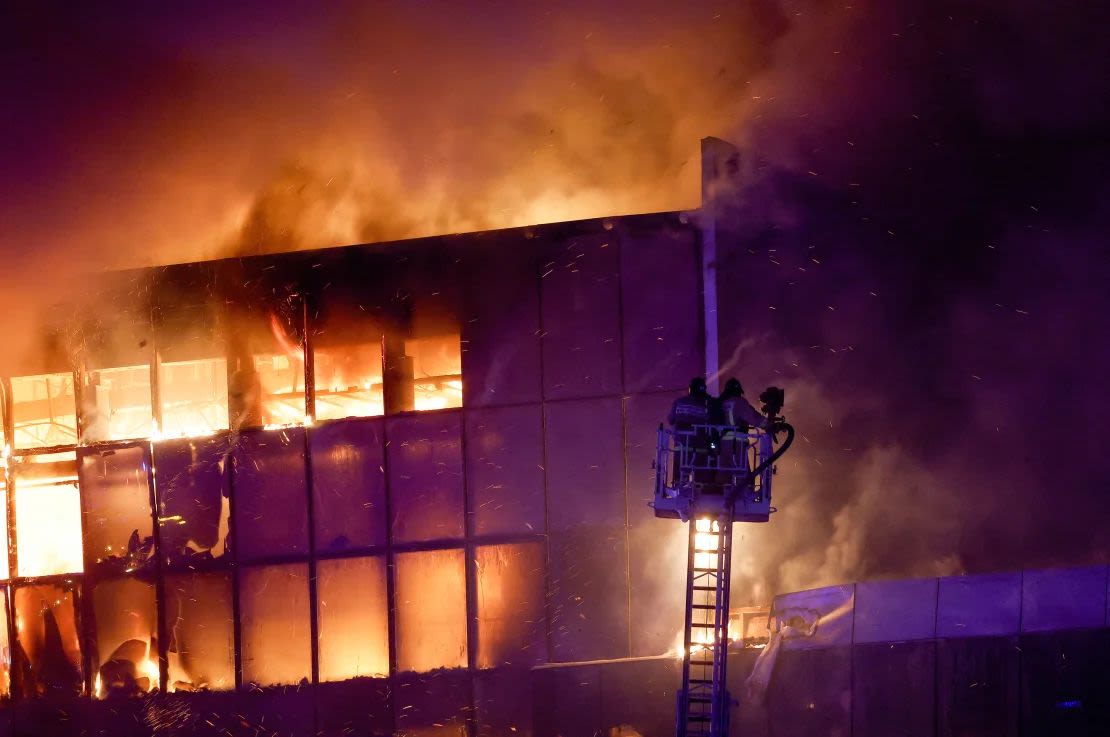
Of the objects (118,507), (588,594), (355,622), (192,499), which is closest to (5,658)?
(118,507)

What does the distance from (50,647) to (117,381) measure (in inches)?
133

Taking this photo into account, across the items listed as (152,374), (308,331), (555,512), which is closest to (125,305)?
(152,374)

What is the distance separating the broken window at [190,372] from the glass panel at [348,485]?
144 cm

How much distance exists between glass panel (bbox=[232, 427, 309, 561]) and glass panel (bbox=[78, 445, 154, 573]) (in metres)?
1.18

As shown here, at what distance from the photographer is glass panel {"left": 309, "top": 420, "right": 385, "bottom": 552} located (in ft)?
28.2

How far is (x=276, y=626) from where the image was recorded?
8.65 metres

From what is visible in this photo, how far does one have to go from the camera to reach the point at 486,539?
848cm

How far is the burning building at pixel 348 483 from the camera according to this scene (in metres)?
8.38

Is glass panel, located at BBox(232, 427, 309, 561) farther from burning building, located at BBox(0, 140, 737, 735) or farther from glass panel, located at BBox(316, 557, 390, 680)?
glass panel, located at BBox(316, 557, 390, 680)

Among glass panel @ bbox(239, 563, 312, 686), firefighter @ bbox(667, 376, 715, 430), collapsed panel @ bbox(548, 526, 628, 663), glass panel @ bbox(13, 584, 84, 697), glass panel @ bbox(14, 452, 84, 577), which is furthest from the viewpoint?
glass panel @ bbox(14, 452, 84, 577)

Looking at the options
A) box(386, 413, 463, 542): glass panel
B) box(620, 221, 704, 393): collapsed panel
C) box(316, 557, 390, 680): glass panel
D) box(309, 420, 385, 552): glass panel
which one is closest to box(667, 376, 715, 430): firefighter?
box(620, 221, 704, 393): collapsed panel

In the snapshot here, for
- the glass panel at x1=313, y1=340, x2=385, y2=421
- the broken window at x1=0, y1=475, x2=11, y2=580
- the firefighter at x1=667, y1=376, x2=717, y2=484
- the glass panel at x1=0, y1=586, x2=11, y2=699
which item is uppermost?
the glass panel at x1=313, y1=340, x2=385, y2=421

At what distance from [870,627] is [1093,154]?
6171 mm

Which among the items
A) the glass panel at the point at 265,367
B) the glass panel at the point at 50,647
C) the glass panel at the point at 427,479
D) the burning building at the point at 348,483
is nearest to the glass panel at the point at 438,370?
the burning building at the point at 348,483
